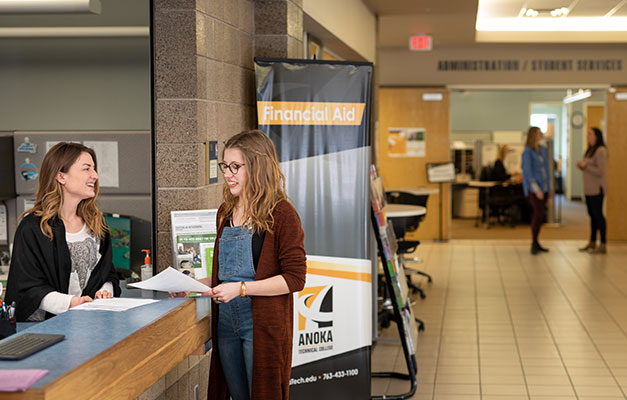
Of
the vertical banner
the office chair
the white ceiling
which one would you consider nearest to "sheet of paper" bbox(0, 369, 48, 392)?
the vertical banner

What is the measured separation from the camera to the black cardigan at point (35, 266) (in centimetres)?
286

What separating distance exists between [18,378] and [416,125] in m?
10.7

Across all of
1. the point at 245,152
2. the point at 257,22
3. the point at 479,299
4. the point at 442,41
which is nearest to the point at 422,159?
the point at 442,41

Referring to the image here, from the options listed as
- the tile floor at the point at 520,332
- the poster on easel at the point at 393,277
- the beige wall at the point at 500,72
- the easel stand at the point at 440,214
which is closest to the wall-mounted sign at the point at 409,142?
the easel stand at the point at 440,214

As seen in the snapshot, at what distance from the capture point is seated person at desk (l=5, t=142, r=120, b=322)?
9.41 ft

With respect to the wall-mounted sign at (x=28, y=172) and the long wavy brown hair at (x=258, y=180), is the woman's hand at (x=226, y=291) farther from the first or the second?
the wall-mounted sign at (x=28, y=172)

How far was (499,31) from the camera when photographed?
37.1ft

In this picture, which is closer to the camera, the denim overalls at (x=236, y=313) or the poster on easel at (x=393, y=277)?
the denim overalls at (x=236, y=313)

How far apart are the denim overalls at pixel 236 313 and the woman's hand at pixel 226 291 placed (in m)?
0.09

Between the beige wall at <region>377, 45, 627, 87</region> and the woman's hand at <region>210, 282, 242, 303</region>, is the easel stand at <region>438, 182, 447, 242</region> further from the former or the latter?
the woman's hand at <region>210, 282, 242, 303</region>

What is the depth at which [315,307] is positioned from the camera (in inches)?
165

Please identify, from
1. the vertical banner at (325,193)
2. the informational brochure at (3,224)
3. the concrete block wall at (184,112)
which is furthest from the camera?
the informational brochure at (3,224)

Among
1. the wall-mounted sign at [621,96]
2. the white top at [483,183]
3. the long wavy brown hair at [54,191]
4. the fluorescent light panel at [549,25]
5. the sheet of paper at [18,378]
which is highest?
the fluorescent light panel at [549,25]

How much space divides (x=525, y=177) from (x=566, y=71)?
244cm
